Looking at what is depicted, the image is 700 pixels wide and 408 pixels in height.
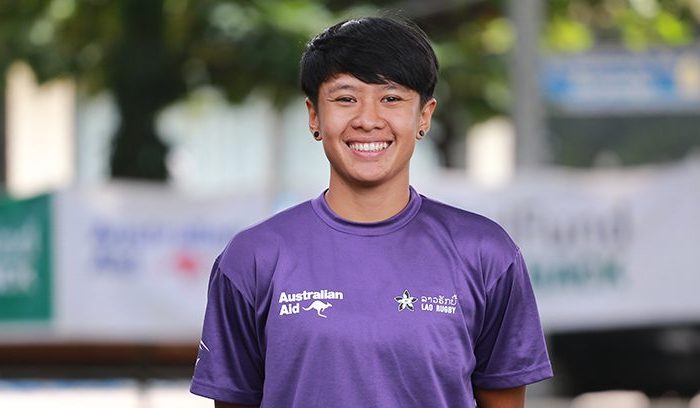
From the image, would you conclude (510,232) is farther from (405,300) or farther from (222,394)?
(405,300)

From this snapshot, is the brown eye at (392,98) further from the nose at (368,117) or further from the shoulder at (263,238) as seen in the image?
the shoulder at (263,238)

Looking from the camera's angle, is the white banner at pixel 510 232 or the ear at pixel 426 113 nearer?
the ear at pixel 426 113

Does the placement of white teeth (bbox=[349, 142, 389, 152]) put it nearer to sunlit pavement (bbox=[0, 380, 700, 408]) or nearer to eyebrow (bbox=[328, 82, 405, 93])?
eyebrow (bbox=[328, 82, 405, 93])

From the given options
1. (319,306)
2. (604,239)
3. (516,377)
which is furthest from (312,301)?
(604,239)

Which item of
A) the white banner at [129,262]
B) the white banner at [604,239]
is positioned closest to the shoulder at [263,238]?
the white banner at [129,262]

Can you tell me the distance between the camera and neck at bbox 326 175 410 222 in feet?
12.2

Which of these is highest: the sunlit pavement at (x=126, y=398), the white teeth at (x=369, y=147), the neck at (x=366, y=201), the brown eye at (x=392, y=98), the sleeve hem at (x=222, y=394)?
the brown eye at (x=392, y=98)

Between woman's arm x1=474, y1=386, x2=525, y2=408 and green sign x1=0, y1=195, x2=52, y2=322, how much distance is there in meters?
9.29

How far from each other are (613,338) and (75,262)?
5.21m

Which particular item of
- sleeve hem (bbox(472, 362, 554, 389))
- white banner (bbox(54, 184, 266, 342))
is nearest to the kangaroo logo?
A: sleeve hem (bbox(472, 362, 554, 389))

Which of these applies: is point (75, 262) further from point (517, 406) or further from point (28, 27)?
point (517, 406)

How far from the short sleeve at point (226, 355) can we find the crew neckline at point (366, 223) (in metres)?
0.25

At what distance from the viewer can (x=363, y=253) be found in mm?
3643

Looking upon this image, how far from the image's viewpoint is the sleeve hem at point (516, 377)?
3.74 meters
